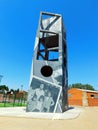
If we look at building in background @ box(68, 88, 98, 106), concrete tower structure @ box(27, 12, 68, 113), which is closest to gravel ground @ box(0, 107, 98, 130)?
concrete tower structure @ box(27, 12, 68, 113)

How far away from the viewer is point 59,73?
58.1ft

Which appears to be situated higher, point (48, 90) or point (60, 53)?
point (60, 53)

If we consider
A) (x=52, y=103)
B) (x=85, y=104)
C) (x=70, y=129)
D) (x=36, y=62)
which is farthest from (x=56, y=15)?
(x=85, y=104)

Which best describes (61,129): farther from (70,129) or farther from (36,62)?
(36,62)

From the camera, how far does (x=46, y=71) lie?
19219 mm

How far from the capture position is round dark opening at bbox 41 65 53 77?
18219 millimetres

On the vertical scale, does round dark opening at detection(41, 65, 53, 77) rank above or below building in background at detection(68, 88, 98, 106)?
above

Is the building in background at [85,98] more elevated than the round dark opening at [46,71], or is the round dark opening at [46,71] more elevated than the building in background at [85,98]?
the round dark opening at [46,71]

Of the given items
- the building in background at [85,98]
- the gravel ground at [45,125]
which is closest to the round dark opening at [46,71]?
the gravel ground at [45,125]

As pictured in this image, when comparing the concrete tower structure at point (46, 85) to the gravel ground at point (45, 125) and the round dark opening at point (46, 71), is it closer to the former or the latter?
the round dark opening at point (46, 71)

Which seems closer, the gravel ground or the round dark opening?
the gravel ground

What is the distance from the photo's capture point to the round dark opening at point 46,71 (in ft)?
59.8

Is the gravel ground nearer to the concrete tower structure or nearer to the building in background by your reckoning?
the concrete tower structure

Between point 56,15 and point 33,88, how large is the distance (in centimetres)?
1143
